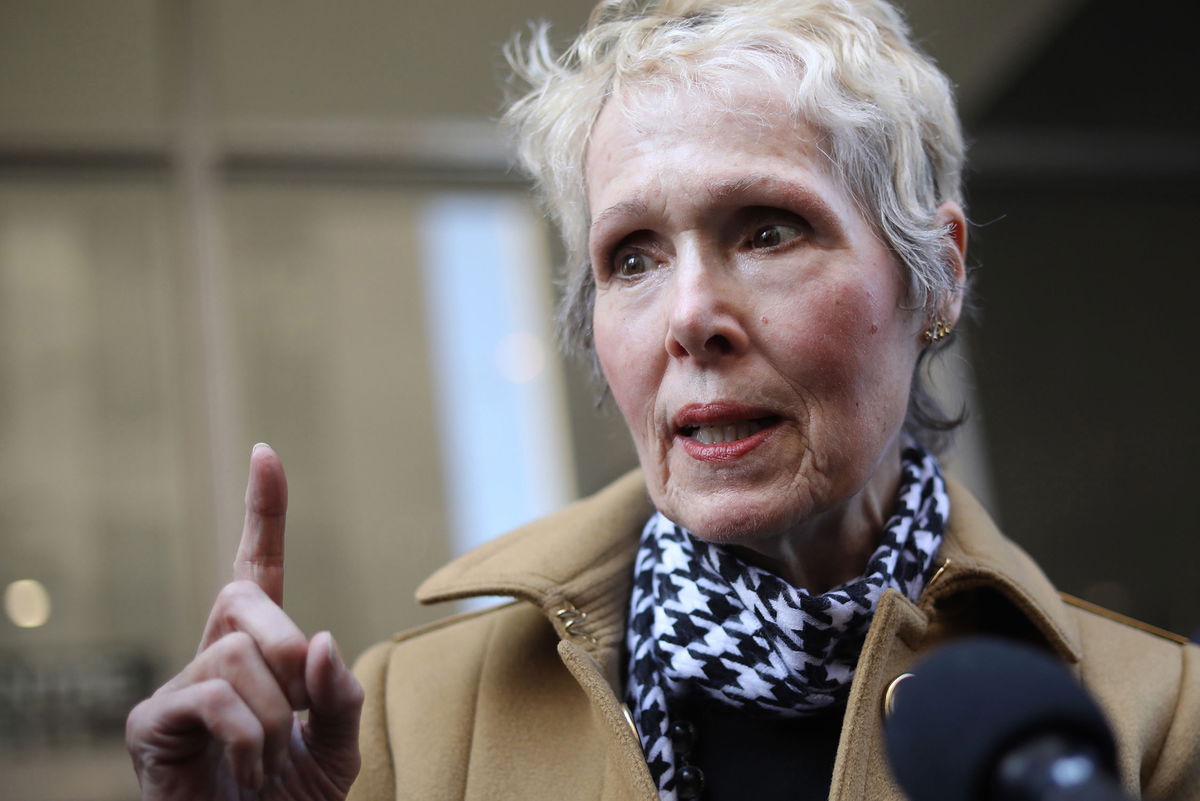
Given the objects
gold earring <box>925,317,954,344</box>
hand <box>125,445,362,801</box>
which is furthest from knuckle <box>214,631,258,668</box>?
gold earring <box>925,317,954,344</box>

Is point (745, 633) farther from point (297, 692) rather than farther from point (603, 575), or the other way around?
point (297, 692)

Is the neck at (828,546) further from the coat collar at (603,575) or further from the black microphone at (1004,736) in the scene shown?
the black microphone at (1004,736)

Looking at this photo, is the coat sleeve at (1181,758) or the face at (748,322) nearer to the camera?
the face at (748,322)

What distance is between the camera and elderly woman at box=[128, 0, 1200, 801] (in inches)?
50.3

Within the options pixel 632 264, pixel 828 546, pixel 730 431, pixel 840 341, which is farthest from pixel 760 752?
pixel 632 264

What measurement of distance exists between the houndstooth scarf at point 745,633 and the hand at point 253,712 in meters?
0.41

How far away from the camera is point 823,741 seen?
4.50 ft

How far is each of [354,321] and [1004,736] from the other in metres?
3.35

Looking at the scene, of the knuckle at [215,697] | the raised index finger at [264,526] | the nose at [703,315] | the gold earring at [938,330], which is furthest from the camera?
the gold earring at [938,330]

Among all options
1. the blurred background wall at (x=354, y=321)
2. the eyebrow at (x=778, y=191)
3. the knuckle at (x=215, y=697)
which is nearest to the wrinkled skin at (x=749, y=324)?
the eyebrow at (x=778, y=191)

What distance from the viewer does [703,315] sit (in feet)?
4.12

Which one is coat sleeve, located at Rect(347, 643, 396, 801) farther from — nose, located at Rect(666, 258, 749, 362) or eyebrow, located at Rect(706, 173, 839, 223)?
eyebrow, located at Rect(706, 173, 839, 223)

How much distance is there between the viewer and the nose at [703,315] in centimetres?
126

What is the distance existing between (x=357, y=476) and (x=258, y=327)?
62 cm
